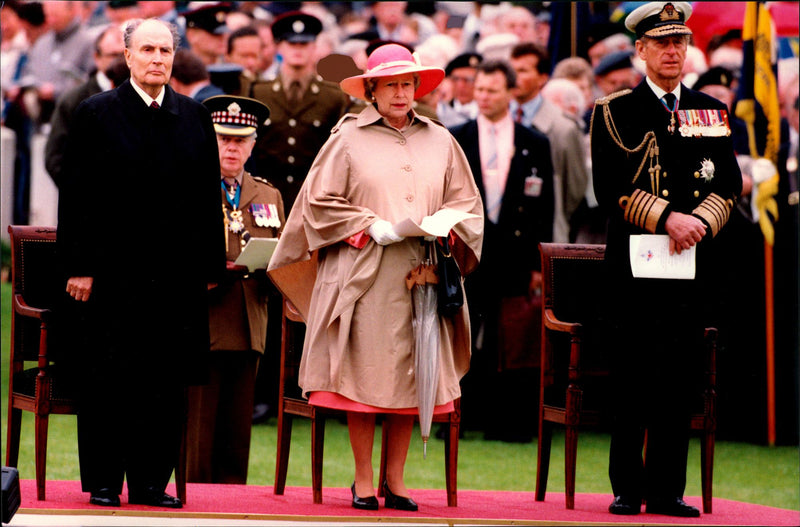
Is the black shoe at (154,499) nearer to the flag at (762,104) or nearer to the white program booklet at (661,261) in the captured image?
the white program booklet at (661,261)

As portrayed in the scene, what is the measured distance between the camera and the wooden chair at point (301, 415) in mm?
6480

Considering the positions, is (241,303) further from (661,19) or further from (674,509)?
(661,19)

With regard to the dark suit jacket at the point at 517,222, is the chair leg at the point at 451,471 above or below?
below

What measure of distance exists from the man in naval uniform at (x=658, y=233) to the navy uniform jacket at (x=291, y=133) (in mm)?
3327

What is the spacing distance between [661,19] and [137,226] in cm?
240

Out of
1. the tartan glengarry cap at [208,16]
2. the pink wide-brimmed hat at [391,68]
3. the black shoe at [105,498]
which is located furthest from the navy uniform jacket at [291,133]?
the black shoe at [105,498]

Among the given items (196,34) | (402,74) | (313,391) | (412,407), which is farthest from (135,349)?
(196,34)

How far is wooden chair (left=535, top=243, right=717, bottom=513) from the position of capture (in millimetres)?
6527

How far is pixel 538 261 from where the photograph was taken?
31.4 ft

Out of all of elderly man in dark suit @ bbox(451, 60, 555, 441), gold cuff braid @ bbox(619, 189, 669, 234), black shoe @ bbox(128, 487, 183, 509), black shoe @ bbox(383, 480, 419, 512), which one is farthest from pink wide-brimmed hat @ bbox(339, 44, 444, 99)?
elderly man in dark suit @ bbox(451, 60, 555, 441)

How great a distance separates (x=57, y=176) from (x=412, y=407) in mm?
4120

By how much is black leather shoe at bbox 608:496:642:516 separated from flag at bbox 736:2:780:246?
13.0 ft

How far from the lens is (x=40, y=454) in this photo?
631 centimetres

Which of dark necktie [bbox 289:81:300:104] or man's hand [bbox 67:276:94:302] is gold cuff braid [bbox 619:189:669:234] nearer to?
man's hand [bbox 67:276:94:302]
